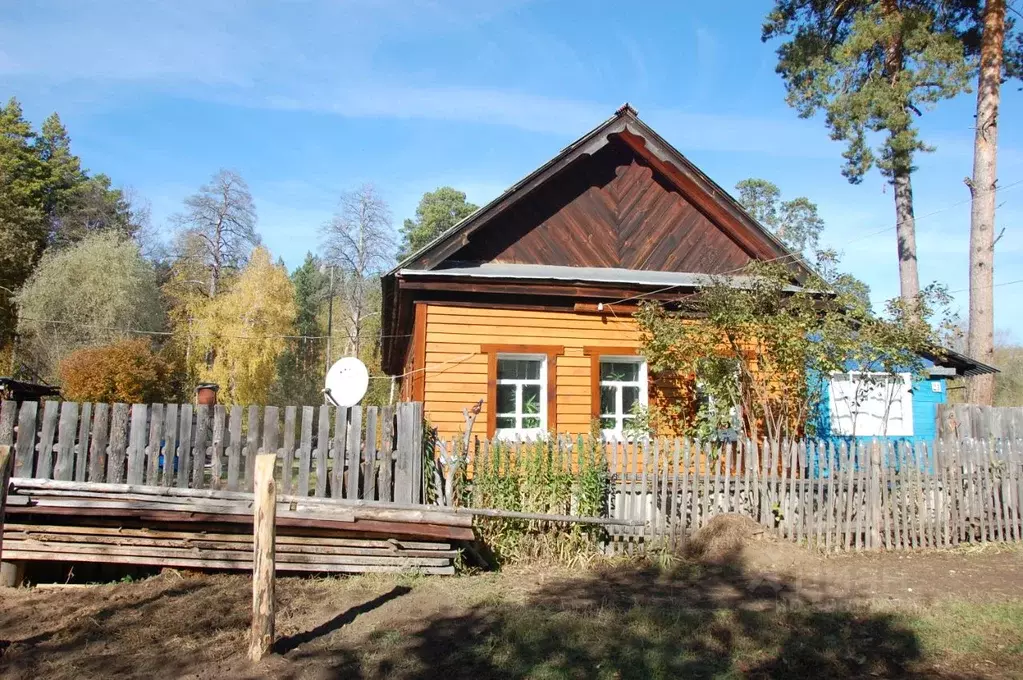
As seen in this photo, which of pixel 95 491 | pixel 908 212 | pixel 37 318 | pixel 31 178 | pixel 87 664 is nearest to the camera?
pixel 87 664

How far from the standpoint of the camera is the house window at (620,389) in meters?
12.7

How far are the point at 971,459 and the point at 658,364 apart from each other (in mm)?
4487

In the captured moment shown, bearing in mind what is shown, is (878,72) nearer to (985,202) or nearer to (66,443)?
(985,202)

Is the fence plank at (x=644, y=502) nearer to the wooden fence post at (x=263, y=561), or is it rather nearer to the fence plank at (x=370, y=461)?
the fence plank at (x=370, y=461)

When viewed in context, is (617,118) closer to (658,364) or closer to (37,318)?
(658,364)

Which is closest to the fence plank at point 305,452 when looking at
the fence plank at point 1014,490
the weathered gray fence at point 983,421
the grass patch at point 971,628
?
the grass patch at point 971,628

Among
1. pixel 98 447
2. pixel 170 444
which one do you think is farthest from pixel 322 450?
pixel 98 447

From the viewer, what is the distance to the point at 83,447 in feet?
26.8

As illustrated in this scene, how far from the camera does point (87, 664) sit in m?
5.43

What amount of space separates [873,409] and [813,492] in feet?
20.4

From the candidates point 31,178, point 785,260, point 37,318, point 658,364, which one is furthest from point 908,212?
point 31,178

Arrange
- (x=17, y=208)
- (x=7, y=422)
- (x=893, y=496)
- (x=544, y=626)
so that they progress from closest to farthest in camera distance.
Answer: (x=544, y=626), (x=7, y=422), (x=893, y=496), (x=17, y=208)

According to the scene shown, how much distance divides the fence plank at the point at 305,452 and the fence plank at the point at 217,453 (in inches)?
34.8

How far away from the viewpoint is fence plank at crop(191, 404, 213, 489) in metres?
8.21
